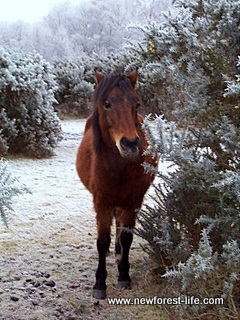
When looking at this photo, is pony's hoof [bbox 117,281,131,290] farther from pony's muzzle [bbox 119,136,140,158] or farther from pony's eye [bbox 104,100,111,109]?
pony's eye [bbox 104,100,111,109]

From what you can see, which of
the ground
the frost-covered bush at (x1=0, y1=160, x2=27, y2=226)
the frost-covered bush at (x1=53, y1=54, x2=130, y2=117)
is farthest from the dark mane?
the frost-covered bush at (x1=53, y1=54, x2=130, y2=117)

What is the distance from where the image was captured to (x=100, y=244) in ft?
9.70

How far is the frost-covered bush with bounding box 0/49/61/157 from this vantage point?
7.32 meters

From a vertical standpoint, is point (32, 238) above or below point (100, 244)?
below

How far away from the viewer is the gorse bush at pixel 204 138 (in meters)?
1.94

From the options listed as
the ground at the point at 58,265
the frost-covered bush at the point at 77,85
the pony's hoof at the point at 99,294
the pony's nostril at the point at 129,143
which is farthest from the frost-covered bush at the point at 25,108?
the pony's nostril at the point at 129,143

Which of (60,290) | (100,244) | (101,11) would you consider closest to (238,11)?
(100,244)

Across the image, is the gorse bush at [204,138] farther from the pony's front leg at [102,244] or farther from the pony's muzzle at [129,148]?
the pony's front leg at [102,244]

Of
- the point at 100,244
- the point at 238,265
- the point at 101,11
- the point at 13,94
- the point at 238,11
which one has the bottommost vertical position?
the point at 100,244

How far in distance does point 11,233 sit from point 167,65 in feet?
8.09

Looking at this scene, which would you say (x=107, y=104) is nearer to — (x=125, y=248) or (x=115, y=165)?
(x=115, y=165)

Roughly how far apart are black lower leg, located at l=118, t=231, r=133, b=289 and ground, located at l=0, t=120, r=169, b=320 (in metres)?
0.06

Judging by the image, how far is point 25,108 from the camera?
24.9 ft

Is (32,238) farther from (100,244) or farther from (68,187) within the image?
(68,187)
